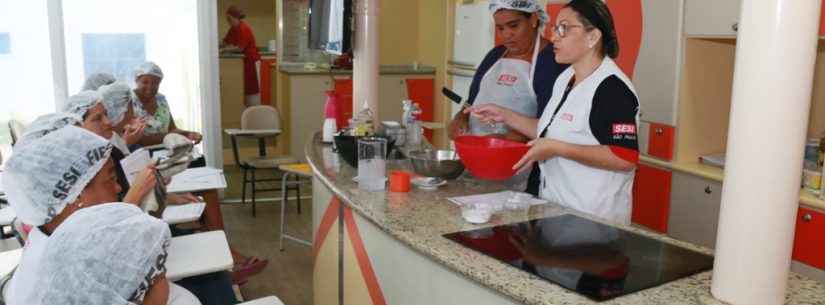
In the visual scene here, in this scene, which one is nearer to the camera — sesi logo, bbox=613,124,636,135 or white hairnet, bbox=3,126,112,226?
white hairnet, bbox=3,126,112,226

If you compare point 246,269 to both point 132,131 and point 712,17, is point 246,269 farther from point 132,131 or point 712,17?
point 712,17

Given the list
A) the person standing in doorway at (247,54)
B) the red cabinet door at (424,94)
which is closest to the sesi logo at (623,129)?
the red cabinet door at (424,94)

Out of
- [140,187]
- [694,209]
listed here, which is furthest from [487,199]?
[694,209]

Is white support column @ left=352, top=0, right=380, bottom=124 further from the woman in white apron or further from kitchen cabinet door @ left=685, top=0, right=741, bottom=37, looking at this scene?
kitchen cabinet door @ left=685, top=0, right=741, bottom=37

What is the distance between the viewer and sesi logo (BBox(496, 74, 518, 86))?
2.71 m

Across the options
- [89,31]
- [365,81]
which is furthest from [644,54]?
[89,31]

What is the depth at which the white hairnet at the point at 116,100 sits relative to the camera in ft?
10.9

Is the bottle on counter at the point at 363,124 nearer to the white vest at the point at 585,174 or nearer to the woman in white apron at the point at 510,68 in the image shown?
the woman in white apron at the point at 510,68

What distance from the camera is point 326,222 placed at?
99.4 inches

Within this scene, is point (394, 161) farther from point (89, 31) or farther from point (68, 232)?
point (89, 31)

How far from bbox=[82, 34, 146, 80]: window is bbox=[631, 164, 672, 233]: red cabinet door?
12.2ft

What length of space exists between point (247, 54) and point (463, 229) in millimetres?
6331

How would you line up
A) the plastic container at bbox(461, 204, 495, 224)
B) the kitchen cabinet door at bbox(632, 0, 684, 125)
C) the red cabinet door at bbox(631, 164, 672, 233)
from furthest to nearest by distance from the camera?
the red cabinet door at bbox(631, 164, 672, 233)
the kitchen cabinet door at bbox(632, 0, 684, 125)
the plastic container at bbox(461, 204, 495, 224)

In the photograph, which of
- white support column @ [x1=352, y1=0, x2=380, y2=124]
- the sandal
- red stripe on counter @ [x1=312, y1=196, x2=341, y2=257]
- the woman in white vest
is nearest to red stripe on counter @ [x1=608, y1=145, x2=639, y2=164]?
the woman in white vest
